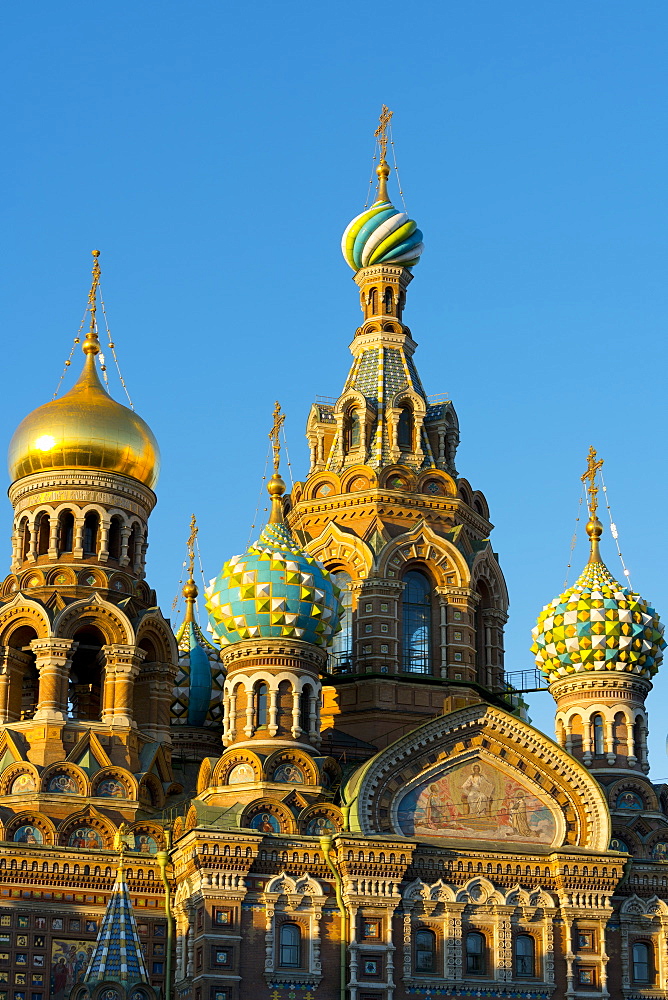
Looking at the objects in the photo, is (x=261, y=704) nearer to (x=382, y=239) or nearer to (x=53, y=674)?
(x=53, y=674)

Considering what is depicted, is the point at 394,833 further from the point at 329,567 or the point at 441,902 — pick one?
the point at 329,567

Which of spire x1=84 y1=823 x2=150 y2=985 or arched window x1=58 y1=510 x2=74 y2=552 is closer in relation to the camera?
spire x1=84 y1=823 x2=150 y2=985

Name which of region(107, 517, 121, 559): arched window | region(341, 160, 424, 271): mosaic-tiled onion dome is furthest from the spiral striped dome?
region(107, 517, 121, 559): arched window

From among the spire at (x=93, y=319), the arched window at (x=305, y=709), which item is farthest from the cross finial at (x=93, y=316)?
the arched window at (x=305, y=709)

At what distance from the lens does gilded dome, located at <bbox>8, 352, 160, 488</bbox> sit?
3425 centimetres

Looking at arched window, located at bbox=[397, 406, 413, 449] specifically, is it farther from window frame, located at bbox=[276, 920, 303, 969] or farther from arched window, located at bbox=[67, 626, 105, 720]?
window frame, located at bbox=[276, 920, 303, 969]

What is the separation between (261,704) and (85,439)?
5985 mm

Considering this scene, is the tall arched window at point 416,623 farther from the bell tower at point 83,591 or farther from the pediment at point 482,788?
the bell tower at point 83,591

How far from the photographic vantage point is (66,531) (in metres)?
34.3

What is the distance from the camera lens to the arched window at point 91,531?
3416cm

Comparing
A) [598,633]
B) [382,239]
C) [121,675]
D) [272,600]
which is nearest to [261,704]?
[272,600]

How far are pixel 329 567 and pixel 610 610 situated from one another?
5.09 metres

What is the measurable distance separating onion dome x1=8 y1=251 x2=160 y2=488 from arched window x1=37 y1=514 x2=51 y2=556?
863 mm

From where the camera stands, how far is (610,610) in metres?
33.9
